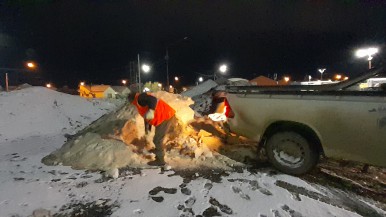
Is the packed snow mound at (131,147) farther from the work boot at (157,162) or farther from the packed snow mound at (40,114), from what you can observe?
the packed snow mound at (40,114)

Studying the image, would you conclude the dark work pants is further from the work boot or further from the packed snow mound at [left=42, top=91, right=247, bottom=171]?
the packed snow mound at [left=42, top=91, right=247, bottom=171]

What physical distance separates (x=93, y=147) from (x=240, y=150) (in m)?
3.17

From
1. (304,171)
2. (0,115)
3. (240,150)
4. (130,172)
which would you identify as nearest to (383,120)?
(304,171)

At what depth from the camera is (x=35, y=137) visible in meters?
8.89

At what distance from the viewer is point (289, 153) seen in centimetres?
470

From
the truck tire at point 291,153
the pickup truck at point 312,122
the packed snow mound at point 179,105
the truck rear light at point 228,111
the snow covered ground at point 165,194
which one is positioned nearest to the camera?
the snow covered ground at point 165,194

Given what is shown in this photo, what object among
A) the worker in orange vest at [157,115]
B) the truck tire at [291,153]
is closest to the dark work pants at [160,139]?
the worker in orange vest at [157,115]

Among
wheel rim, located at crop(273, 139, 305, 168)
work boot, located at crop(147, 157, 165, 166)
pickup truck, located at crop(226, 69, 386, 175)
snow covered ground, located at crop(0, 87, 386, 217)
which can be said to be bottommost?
snow covered ground, located at crop(0, 87, 386, 217)

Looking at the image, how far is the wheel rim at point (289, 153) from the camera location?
15.0 ft

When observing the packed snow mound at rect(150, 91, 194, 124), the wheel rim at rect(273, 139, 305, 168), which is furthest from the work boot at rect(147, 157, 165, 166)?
the wheel rim at rect(273, 139, 305, 168)

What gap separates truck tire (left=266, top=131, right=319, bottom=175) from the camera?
14.7 ft

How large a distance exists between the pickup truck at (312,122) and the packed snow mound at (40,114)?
290 inches

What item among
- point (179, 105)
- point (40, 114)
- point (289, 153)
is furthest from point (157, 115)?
point (40, 114)

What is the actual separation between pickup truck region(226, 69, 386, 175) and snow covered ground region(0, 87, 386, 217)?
0.52m
